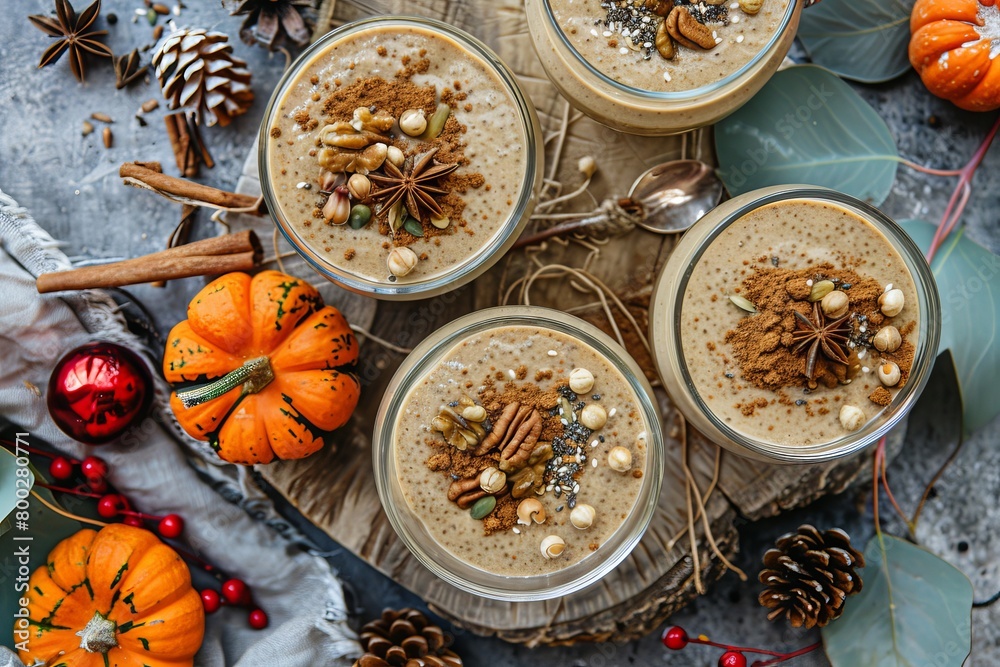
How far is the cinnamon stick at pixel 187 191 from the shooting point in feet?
7.06

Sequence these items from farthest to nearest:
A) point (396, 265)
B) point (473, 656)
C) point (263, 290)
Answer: point (473, 656)
point (263, 290)
point (396, 265)

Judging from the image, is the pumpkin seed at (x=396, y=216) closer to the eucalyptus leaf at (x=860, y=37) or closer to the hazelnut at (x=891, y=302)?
the hazelnut at (x=891, y=302)

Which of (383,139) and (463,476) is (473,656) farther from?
(383,139)

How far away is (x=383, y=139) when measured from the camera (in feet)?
6.08

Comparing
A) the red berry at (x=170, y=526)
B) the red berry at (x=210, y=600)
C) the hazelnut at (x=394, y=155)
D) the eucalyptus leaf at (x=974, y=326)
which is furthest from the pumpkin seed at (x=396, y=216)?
the eucalyptus leaf at (x=974, y=326)

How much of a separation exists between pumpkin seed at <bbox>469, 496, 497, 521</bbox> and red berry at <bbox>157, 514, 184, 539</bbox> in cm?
100

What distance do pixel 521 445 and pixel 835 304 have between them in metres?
0.85

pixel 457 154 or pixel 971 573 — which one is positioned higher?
pixel 457 154

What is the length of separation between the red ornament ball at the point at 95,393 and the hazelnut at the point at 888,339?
2042 mm

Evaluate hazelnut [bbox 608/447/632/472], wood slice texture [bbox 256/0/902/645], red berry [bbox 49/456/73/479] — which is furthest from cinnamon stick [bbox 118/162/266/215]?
hazelnut [bbox 608/447/632/472]

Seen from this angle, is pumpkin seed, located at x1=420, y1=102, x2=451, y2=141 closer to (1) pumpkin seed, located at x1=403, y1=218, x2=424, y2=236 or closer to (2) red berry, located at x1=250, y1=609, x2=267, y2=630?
(1) pumpkin seed, located at x1=403, y1=218, x2=424, y2=236

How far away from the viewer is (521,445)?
72.1 inches

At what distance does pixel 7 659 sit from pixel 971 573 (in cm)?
295

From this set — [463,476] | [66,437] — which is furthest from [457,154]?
[66,437]
